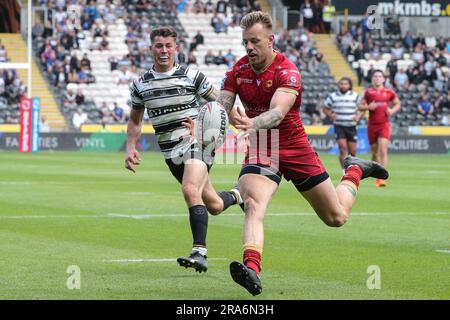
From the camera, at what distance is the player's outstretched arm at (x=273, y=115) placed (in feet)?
29.7

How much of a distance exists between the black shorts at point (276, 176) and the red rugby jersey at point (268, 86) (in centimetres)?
28

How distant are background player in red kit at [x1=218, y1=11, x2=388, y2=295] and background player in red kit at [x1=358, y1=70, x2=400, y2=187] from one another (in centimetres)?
1505

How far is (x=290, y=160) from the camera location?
32.8 ft

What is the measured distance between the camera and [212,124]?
10.1 m

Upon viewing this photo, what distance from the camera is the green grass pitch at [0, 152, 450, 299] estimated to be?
377 inches

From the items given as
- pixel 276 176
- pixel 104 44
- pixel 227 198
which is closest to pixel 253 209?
pixel 276 176

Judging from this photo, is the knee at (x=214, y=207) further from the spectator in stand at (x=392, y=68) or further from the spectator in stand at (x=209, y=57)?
the spectator in stand at (x=392, y=68)

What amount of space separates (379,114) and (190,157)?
1445 centimetres

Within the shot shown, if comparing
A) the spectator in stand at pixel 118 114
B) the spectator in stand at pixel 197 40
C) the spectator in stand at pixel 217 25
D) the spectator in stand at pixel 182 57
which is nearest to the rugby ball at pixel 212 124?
the spectator in stand at pixel 118 114

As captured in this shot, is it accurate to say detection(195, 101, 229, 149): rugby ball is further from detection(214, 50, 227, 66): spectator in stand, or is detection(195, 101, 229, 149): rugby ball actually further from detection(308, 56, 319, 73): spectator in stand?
detection(308, 56, 319, 73): spectator in stand

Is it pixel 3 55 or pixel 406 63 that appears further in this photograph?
pixel 406 63

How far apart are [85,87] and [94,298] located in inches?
1478

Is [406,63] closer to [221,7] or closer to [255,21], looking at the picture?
[221,7]
